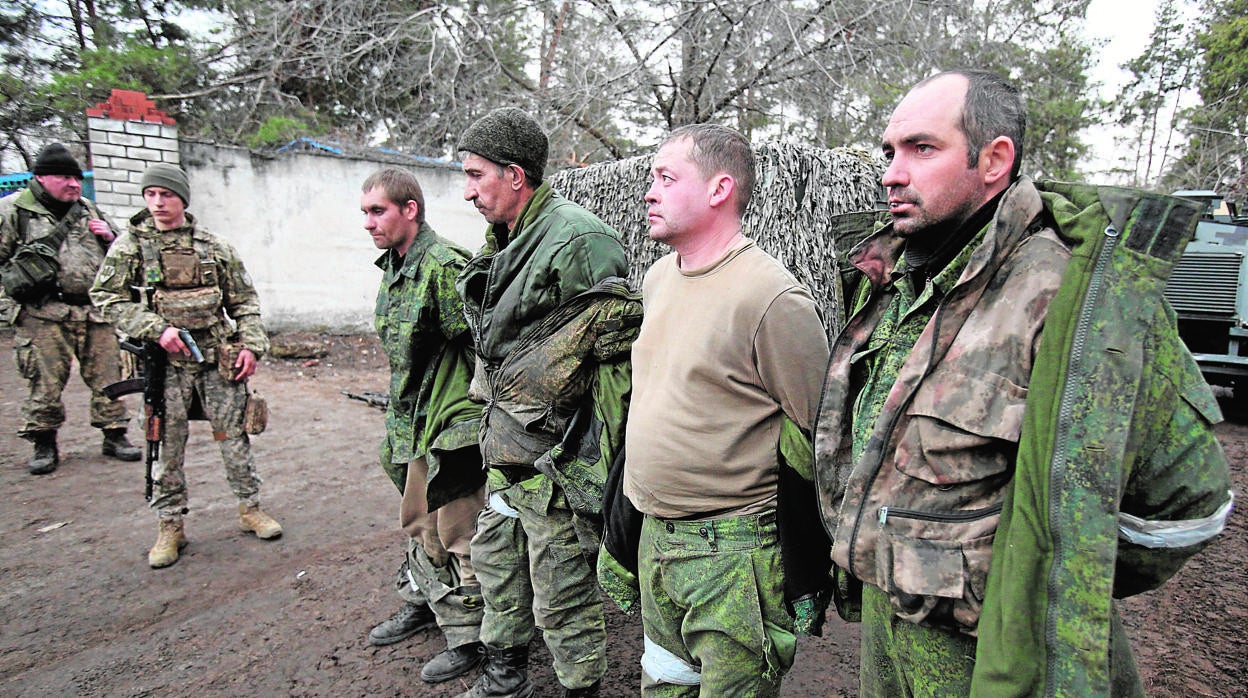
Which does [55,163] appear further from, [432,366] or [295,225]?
[295,225]

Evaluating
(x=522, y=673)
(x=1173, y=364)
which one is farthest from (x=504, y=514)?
(x=1173, y=364)

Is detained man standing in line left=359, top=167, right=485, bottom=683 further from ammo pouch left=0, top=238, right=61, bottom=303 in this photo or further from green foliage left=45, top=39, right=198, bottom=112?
green foliage left=45, top=39, right=198, bottom=112

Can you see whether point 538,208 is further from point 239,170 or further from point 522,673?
point 239,170

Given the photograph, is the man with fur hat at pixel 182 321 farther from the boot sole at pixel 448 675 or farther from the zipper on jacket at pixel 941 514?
the zipper on jacket at pixel 941 514

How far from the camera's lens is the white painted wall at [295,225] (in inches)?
341

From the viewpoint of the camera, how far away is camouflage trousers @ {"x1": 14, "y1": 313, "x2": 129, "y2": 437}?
5016mm

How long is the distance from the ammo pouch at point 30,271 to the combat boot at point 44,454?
3.31ft

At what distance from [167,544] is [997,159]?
171 inches

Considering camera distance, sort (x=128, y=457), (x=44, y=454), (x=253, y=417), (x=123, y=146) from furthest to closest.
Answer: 1. (x=123, y=146)
2. (x=128, y=457)
3. (x=44, y=454)
4. (x=253, y=417)

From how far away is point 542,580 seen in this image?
2.40 metres

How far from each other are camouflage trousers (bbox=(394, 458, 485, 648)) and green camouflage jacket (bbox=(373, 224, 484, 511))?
3.5 inches

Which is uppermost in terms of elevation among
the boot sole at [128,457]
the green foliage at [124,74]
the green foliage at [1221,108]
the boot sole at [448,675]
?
the green foliage at [1221,108]

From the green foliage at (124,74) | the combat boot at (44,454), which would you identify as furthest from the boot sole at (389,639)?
the green foliage at (124,74)

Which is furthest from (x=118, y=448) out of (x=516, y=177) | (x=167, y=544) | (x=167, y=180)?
(x=516, y=177)
